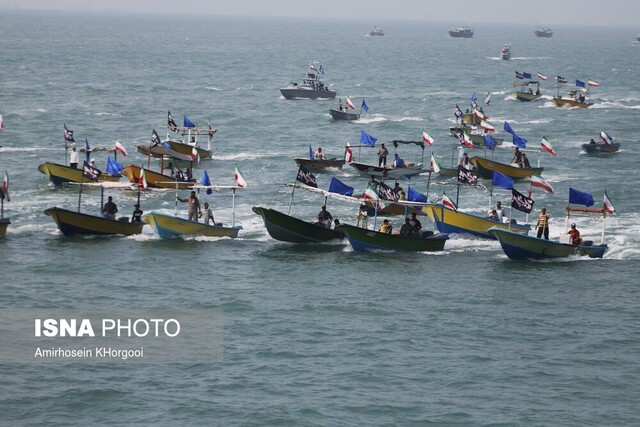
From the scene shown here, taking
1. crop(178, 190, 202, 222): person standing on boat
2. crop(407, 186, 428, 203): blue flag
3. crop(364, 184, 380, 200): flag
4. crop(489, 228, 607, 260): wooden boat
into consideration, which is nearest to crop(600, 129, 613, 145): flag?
crop(489, 228, 607, 260): wooden boat

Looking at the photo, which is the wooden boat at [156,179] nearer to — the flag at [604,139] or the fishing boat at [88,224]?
the fishing boat at [88,224]

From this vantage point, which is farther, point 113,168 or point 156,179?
point 156,179

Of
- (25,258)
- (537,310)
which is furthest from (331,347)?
(25,258)

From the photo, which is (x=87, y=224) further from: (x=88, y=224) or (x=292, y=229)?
(x=292, y=229)

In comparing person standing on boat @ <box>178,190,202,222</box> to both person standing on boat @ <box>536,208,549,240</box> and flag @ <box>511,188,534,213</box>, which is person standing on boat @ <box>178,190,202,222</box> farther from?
person standing on boat @ <box>536,208,549,240</box>

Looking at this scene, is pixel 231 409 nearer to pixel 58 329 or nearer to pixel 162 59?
pixel 58 329

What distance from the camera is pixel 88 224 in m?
54.4

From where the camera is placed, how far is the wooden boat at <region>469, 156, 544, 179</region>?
234 feet

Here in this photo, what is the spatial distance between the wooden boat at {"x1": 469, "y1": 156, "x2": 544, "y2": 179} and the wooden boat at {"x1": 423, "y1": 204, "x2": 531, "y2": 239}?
1520 centimetres

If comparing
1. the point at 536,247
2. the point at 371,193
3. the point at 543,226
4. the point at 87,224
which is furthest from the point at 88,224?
the point at 543,226

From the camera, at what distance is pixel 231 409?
36688 millimetres

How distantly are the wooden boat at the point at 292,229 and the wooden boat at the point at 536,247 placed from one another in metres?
7.65

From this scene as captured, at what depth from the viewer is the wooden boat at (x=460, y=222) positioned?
5581 centimetres

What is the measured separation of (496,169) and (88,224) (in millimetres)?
27768
